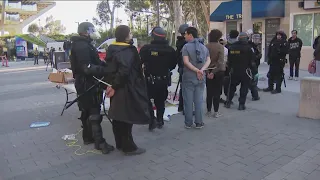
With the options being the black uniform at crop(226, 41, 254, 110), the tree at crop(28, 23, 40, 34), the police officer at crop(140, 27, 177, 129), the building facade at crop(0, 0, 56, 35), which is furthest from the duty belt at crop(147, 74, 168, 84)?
the building facade at crop(0, 0, 56, 35)

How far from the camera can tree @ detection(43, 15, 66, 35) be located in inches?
2794

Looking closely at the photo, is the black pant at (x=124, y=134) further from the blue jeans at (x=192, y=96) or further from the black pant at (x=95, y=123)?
the blue jeans at (x=192, y=96)

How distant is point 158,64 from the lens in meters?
5.51

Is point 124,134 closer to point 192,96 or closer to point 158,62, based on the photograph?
point 158,62

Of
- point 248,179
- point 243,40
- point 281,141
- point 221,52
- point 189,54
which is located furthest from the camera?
point 243,40

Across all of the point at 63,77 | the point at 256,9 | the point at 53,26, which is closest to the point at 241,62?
the point at 63,77

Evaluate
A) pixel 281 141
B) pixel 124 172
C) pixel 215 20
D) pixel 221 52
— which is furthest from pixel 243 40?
pixel 215 20

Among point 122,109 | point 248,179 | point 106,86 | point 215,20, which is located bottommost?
point 248,179

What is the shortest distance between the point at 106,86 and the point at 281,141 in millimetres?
2895

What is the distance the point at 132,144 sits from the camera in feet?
15.4

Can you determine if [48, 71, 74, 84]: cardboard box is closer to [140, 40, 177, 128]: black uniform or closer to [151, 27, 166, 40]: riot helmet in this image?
[140, 40, 177, 128]: black uniform

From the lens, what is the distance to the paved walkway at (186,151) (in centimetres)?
407

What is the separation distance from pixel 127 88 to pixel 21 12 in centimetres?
7818

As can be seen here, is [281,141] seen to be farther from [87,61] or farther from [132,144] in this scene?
[87,61]
